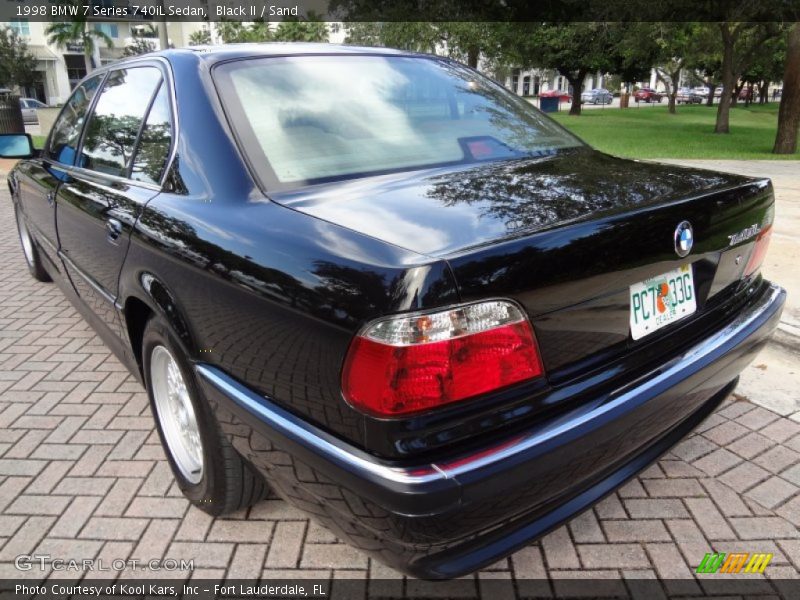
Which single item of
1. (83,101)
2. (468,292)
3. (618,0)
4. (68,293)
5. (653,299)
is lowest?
(68,293)

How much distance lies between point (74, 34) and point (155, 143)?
192ft

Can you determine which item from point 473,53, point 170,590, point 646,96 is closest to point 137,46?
point 473,53

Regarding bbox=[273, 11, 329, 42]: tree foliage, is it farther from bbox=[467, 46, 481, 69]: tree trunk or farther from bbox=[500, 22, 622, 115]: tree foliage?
bbox=[467, 46, 481, 69]: tree trunk

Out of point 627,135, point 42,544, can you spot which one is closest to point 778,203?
point 42,544

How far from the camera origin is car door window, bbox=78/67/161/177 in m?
2.68

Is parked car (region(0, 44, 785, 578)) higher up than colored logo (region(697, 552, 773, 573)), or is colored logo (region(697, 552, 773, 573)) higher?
parked car (region(0, 44, 785, 578))

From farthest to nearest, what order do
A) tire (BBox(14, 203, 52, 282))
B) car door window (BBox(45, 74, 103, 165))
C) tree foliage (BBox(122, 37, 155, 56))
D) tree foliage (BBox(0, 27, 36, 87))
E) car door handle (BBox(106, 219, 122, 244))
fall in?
tree foliage (BBox(122, 37, 155, 56)) → tree foliage (BBox(0, 27, 36, 87)) → tire (BBox(14, 203, 52, 282)) → car door window (BBox(45, 74, 103, 165)) → car door handle (BBox(106, 219, 122, 244))

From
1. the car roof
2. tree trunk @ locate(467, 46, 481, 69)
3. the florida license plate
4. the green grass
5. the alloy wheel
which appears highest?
tree trunk @ locate(467, 46, 481, 69)

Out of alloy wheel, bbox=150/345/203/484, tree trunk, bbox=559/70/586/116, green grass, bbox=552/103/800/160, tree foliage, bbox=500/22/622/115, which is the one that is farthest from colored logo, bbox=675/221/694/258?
tree trunk, bbox=559/70/586/116

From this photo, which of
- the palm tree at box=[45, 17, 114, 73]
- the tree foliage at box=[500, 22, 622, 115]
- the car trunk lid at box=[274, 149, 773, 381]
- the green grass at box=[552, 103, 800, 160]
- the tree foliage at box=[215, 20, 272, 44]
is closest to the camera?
the car trunk lid at box=[274, 149, 773, 381]

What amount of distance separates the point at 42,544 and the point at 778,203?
29.2 ft

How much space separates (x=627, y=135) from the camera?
21.1 meters

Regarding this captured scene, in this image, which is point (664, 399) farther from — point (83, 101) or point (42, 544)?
point (83, 101)

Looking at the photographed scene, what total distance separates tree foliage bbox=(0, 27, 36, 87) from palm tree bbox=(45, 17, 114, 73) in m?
2.71
